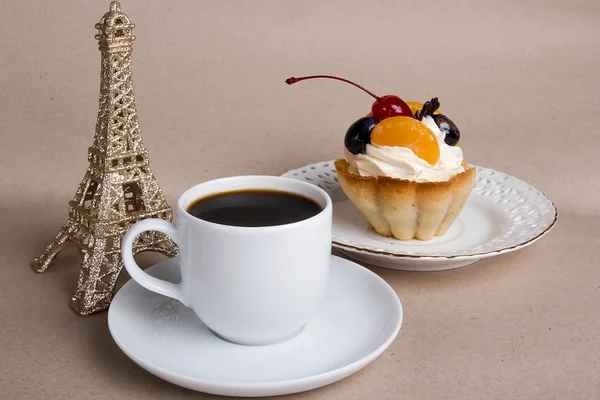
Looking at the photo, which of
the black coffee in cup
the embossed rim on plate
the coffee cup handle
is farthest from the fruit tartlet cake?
the coffee cup handle

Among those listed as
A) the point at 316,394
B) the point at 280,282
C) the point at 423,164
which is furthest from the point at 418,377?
the point at 423,164

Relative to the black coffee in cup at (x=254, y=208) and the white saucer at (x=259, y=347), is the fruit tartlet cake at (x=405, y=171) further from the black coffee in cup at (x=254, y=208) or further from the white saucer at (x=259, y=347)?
the black coffee in cup at (x=254, y=208)

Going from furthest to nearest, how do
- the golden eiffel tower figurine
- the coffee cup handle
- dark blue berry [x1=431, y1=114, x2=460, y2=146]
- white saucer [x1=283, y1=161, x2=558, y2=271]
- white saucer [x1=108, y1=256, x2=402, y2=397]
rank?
dark blue berry [x1=431, y1=114, x2=460, y2=146]
white saucer [x1=283, y1=161, x2=558, y2=271]
the golden eiffel tower figurine
the coffee cup handle
white saucer [x1=108, y1=256, x2=402, y2=397]

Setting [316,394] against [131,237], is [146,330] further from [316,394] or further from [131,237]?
[316,394]

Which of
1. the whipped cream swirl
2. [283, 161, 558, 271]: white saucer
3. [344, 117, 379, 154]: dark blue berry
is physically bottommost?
[283, 161, 558, 271]: white saucer

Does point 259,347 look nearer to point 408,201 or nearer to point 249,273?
point 249,273

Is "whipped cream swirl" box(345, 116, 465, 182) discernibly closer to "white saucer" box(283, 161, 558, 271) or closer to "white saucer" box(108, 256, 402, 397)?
"white saucer" box(283, 161, 558, 271)
